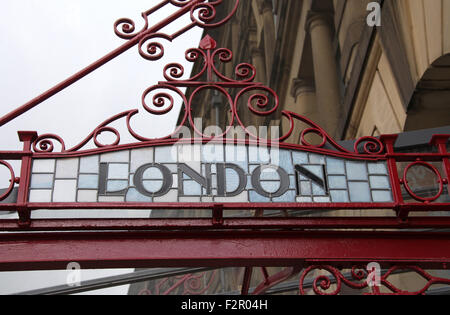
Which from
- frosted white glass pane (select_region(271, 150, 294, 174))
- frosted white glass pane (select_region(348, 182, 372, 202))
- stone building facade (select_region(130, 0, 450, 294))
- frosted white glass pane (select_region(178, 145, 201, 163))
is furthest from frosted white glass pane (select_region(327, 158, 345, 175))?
stone building facade (select_region(130, 0, 450, 294))

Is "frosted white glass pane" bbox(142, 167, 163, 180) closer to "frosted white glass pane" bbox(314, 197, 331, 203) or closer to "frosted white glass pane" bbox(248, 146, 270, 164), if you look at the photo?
"frosted white glass pane" bbox(248, 146, 270, 164)

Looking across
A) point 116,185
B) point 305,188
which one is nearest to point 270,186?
point 305,188

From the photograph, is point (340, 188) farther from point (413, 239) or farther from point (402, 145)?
point (402, 145)

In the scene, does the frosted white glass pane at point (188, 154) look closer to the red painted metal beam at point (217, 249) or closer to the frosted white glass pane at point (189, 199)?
the frosted white glass pane at point (189, 199)

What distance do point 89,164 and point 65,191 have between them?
10.5 inches

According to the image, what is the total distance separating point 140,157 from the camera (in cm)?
461

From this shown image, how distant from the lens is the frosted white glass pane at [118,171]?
4500 mm

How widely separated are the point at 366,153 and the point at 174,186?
1.41 meters

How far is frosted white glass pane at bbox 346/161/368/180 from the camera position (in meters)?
4.63

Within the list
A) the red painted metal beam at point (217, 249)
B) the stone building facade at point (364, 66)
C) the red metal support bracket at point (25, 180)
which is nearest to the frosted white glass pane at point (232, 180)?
the red painted metal beam at point (217, 249)

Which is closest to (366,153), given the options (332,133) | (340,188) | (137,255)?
(340,188)

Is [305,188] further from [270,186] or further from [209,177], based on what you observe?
[209,177]

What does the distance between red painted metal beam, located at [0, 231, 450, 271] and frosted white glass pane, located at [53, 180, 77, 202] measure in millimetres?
250

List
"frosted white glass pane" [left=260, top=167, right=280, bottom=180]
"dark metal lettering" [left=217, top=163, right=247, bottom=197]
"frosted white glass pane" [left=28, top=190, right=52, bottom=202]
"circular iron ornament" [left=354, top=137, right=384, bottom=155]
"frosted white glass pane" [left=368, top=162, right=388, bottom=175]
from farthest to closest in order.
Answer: "circular iron ornament" [left=354, top=137, right=384, bottom=155] → "frosted white glass pane" [left=368, top=162, right=388, bottom=175] → "frosted white glass pane" [left=260, top=167, right=280, bottom=180] → "dark metal lettering" [left=217, top=163, right=247, bottom=197] → "frosted white glass pane" [left=28, top=190, right=52, bottom=202]
